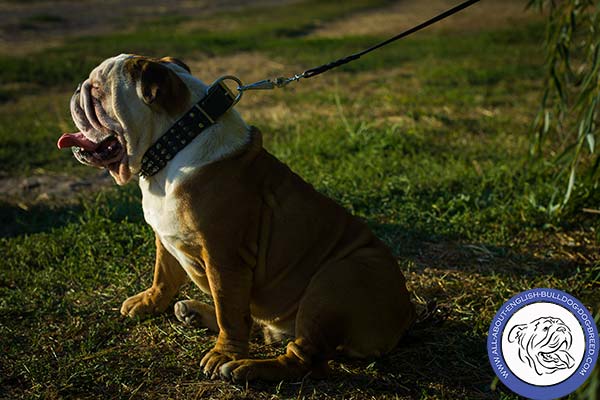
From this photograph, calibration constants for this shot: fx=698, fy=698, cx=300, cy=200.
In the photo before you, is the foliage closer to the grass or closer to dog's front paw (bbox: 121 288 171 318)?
the grass

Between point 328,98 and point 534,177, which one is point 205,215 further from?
point 328,98

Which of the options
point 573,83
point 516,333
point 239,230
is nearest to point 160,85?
point 239,230

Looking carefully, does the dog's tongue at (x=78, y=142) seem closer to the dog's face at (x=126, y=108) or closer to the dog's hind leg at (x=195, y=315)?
the dog's face at (x=126, y=108)

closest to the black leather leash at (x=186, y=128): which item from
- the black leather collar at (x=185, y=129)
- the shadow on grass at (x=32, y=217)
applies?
the black leather collar at (x=185, y=129)

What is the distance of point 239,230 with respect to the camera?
2814 mm

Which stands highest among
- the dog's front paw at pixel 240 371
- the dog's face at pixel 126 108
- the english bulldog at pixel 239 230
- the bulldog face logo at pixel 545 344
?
the dog's face at pixel 126 108

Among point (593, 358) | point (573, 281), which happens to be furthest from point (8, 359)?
point (573, 281)

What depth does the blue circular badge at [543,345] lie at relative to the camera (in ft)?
8.56

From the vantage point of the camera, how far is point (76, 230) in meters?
4.45

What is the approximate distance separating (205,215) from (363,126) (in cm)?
360

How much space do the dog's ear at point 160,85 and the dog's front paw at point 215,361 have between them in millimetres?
1013

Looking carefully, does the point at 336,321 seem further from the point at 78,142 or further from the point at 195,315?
the point at 78,142

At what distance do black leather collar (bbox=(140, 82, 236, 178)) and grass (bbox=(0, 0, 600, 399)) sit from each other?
90cm

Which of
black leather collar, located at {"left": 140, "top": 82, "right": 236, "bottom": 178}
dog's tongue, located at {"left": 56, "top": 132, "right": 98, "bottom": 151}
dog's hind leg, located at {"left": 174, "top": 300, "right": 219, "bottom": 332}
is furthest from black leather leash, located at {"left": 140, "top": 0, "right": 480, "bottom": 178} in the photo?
dog's hind leg, located at {"left": 174, "top": 300, "right": 219, "bottom": 332}
